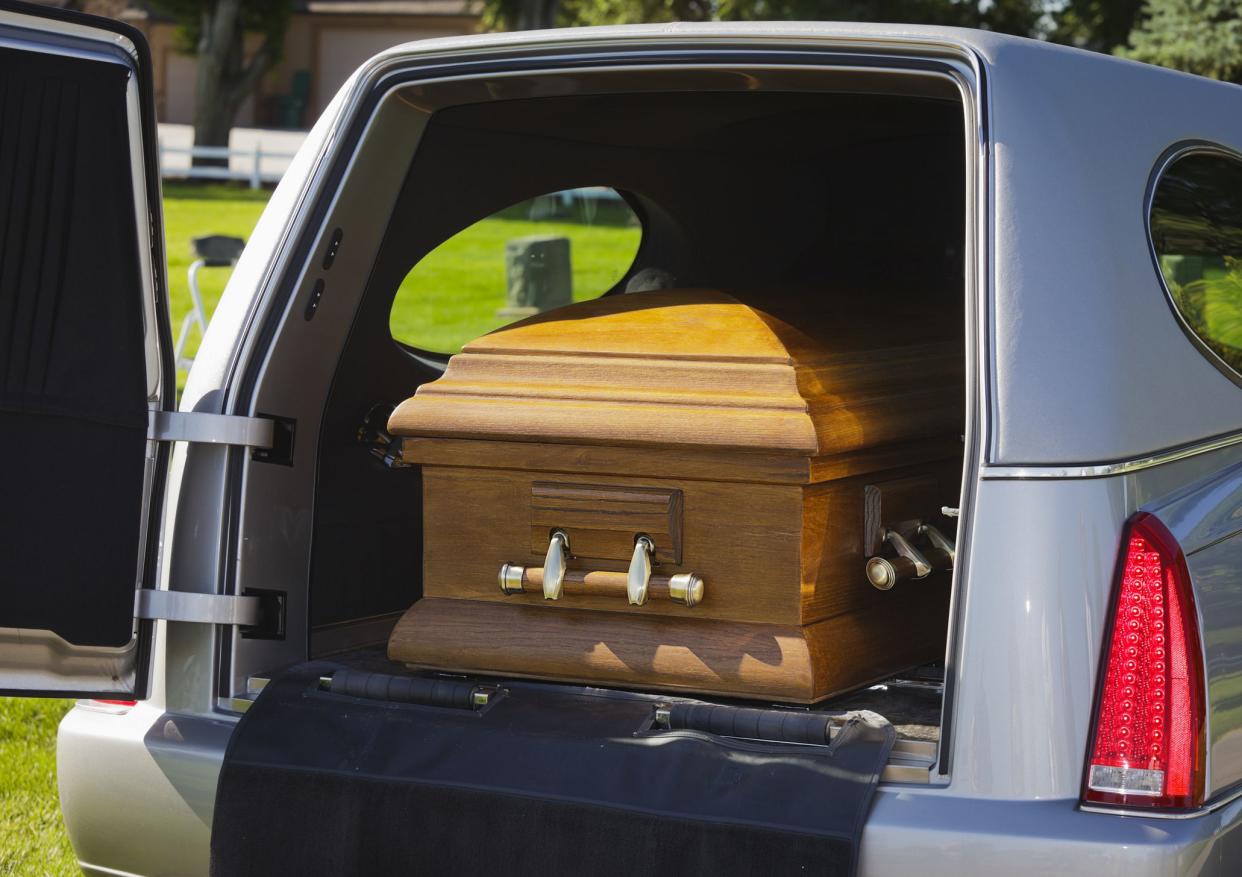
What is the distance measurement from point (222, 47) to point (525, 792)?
1385 inches

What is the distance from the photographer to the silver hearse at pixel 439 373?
2.04 m

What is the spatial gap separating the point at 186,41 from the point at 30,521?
38.7 metres

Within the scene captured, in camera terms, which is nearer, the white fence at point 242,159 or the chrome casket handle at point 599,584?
the chrome casket handle at point 599,584

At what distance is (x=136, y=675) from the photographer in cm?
259

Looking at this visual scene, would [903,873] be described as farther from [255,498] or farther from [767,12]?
[767,12]

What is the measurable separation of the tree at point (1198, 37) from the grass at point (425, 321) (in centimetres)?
1639

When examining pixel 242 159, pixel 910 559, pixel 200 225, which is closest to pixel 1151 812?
pixel 910 559

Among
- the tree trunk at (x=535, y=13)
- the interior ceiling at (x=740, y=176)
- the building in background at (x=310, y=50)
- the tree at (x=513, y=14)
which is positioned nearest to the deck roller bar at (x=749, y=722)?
the interior ceiling at (x=740, y=176)

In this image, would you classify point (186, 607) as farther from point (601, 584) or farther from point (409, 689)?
point (601, 584)

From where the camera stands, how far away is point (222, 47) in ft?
115

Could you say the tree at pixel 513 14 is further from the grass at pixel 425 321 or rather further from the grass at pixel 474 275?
the grass at pixel 474 275

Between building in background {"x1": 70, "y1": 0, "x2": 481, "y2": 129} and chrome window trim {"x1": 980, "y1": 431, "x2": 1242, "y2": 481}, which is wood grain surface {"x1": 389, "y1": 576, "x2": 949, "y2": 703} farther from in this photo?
building in background {"x1": 70, "y1": 0, "x2": 481, "y2": 129}

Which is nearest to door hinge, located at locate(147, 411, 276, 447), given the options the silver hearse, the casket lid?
the silver hearse

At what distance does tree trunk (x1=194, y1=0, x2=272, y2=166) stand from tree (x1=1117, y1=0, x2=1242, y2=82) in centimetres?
1940
